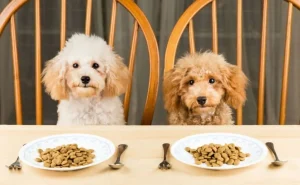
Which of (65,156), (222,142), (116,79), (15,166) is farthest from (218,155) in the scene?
(116,79)

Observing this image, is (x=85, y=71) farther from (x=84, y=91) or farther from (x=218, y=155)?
(x=218, y=155)

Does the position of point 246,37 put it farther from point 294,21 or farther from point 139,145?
point 139,145

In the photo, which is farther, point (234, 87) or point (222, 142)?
point (234, 87)

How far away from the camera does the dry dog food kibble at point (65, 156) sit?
950mm

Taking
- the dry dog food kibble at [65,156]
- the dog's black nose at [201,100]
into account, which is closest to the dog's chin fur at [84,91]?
the dog's black nose at [201,100]

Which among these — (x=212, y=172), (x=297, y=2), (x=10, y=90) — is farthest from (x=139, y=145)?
(x=10, y=90)

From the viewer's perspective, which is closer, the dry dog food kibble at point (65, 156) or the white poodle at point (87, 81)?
the dry dog food kibble at point (65, 156)

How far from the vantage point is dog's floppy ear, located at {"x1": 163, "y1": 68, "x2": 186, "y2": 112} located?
1449mm

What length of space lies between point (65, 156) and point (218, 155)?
346mm

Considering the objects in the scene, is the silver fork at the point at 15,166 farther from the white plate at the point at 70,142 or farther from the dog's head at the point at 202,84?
the dog's head at the point at 202,84

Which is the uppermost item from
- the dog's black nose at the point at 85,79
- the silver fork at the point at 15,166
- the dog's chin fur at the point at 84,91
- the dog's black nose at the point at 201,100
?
the dog's black nose at the point at 85,79

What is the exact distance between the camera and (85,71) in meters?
1.51

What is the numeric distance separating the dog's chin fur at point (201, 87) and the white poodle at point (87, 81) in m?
0.19

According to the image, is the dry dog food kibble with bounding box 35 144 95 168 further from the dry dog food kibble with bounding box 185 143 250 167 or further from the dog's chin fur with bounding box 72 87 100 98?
the dog's chin fur with bounding box 72 87 100 98
